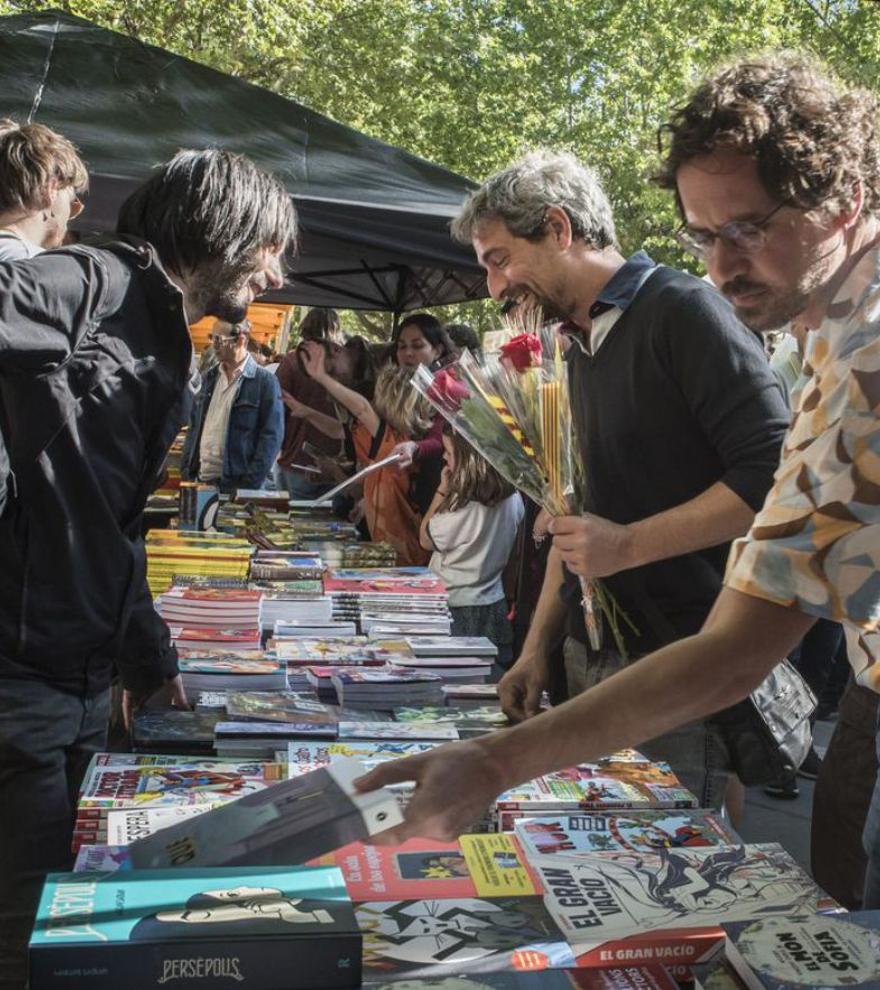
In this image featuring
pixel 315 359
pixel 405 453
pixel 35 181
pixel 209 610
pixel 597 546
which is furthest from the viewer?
pixel 315 359

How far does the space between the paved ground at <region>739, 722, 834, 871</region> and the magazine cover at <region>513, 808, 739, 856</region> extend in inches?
101

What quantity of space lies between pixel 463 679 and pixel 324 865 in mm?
1573

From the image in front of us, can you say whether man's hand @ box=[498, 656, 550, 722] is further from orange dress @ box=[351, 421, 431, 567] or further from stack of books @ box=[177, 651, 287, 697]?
orange dress @ box=[351, 421, 431, 567]

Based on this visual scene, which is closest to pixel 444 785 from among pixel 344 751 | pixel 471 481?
pixel 344 751

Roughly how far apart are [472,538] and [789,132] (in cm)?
338

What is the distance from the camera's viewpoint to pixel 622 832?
178 centimetres

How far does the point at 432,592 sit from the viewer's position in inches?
156

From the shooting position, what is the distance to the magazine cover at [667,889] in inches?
55.6

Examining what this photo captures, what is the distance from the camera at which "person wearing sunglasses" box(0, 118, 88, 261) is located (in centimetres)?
374

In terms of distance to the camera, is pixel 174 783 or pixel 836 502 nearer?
pixel 836 502

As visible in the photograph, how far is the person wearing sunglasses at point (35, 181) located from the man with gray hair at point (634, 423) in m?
1.58

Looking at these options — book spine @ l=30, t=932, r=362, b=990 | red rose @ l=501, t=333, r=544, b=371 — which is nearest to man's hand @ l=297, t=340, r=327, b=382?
red rose @ l=501, t=333, r=544, b=371

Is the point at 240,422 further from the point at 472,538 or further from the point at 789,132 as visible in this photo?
the point at 789,132

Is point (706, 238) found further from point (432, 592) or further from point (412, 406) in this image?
point (412, 406)
